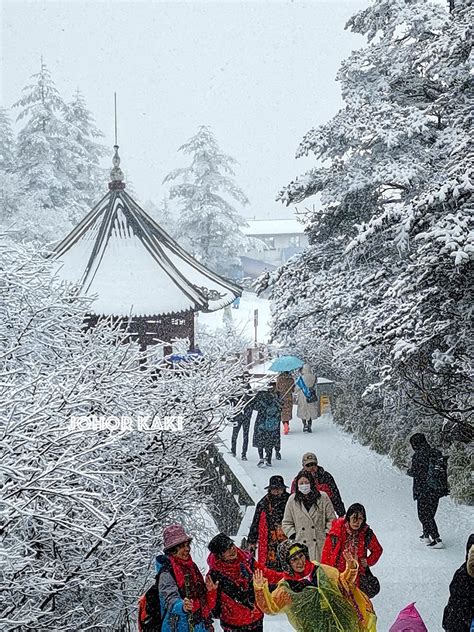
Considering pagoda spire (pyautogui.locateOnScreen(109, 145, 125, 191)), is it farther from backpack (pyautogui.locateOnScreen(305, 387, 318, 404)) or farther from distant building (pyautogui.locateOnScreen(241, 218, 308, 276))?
distant building (pyautogui.locateOnScreen(241, 218, 308, 276))

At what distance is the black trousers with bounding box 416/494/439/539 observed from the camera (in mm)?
8883

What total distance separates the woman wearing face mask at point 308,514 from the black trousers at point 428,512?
2420 millimetres

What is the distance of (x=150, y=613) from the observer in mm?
4871

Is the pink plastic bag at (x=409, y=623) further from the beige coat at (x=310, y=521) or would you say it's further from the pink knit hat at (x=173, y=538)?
the beige coat at (x=310, y=521)

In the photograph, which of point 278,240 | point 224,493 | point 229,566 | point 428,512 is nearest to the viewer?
point 229,566

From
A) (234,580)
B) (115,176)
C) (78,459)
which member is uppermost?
(115,176)

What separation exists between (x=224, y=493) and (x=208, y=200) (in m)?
27.8

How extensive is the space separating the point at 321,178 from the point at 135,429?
311 inches

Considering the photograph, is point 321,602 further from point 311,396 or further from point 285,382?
point 311,396

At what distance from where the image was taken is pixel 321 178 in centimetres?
1341

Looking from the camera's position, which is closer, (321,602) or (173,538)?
(321,602)

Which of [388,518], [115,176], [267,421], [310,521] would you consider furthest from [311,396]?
[310,521]

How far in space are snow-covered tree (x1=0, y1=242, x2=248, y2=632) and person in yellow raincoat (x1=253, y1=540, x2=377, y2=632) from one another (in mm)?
1083

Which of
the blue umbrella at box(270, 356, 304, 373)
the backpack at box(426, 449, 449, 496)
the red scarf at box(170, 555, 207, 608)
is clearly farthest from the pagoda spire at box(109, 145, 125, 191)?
the red scarf at box(170, 555, 207, 608)
